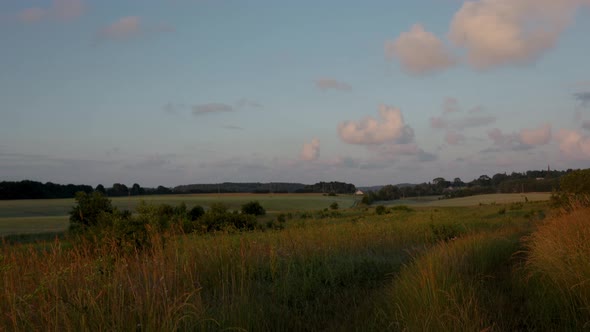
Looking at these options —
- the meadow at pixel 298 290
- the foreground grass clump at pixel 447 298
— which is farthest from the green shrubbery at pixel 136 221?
the foreground grass clump at pixel 447 298

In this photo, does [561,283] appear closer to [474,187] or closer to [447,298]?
[447,298]

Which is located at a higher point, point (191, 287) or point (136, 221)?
point (136, 221)

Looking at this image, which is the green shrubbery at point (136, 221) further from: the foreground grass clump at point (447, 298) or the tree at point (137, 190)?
the tree at point (137, 190)

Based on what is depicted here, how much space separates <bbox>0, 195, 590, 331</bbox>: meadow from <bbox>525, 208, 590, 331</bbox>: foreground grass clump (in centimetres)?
Result: 2

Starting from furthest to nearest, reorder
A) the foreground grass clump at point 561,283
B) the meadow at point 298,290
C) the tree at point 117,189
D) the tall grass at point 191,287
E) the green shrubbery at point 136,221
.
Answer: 1. the tree at point 117,189
2. the green shrubbery at point 136,221
3. the foreground grass clump at point 561,283
4. the meadow at point 298,290
5. the tall grass at point 191,287

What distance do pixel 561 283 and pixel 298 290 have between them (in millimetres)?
3715

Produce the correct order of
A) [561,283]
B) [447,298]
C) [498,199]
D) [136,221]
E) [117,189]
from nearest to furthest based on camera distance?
1. [447,298]
2. [561,283]
3. [136,221]
4. [498,199]
5. [117,189]

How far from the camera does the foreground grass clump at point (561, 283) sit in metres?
5.71

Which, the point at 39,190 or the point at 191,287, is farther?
the point at 39,190

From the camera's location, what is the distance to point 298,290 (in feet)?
24.5

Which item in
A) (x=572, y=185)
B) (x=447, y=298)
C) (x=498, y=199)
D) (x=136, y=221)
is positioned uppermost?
(x=572, y=185)

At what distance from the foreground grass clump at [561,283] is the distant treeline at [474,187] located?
54.9 metres

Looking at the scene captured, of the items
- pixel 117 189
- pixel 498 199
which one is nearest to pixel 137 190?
pixel 117 189

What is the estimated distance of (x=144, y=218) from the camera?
1412 centimetres
